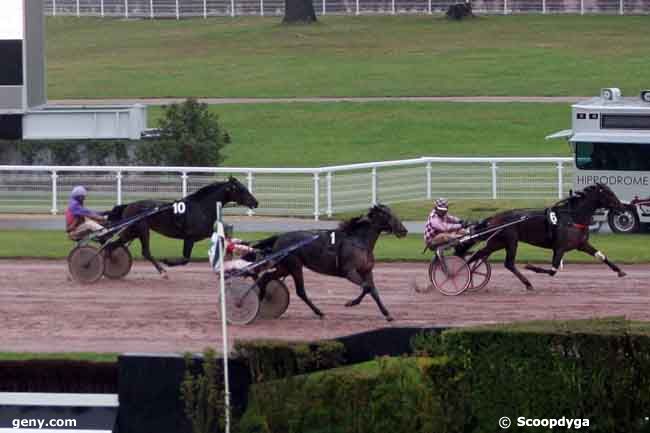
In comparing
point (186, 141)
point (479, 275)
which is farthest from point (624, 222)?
point (186, 141)

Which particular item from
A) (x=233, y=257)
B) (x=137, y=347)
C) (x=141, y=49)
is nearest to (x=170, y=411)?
(x=137, y=347)

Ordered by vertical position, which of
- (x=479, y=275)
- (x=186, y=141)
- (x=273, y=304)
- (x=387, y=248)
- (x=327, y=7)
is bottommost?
(x=273, y=304)

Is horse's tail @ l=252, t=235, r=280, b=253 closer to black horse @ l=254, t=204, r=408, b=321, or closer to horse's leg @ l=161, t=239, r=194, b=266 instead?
black horse @ l=254, t=204, r=408, b=321

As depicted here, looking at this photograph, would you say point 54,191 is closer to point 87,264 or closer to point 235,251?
point 87,264

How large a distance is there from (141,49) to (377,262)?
29.8m

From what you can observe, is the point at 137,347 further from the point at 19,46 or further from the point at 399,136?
the point at 399,136

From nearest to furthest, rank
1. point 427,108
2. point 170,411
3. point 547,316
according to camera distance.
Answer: point 170,411
point 547,316
point 427,108

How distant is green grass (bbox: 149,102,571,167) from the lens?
111ft

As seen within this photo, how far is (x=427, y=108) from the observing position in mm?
38250

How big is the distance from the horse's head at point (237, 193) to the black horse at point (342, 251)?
2.51 m

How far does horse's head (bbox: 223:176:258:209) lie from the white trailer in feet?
25.1

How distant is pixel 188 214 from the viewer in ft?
58.2

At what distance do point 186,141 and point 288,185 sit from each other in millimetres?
4334

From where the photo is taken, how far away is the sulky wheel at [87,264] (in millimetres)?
17828
